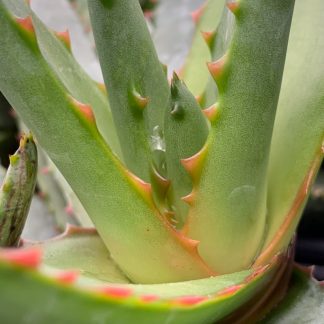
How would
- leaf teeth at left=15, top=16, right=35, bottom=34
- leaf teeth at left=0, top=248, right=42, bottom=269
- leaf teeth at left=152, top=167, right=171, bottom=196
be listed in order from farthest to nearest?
leaf teeth at left=152, top=167, right=171, bottom=196 → leaf teeth at left=15, top=16, right=35, bottom=34 → leaf teeth at left=0, top=248, right=42, bottom=269

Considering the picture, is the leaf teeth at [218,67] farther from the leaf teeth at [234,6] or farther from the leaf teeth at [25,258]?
the leaf teeth at [25,258]

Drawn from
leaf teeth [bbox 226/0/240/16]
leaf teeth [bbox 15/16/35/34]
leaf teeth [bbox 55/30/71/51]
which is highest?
leaf teeth [bbox 15/16/35/34]

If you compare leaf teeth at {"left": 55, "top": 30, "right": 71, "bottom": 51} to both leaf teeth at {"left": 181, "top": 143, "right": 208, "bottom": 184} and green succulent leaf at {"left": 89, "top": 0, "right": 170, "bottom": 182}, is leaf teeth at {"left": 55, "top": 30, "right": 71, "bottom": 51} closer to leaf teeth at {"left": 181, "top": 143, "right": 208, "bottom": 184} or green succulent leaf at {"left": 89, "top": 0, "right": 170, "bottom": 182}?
green succulent leaf at {"left": 89, "top": 0, "right": 170, "bottom": 182}

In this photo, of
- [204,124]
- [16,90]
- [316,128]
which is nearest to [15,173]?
[16,90]

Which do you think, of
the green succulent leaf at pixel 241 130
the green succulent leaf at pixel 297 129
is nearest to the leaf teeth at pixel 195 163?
the green succulent leaf at pixel 241 130

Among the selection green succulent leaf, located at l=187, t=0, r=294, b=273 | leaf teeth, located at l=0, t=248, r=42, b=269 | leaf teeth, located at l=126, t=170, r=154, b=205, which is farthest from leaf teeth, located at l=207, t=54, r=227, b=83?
leaf teeth, located at l=0, t=248, r=42, b=269

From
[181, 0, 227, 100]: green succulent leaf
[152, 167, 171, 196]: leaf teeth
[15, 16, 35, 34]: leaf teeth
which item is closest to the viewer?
[15, 16, 35, 34]: leaf teeth

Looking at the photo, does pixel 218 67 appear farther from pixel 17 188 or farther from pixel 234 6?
Answer: pixel 17 188
